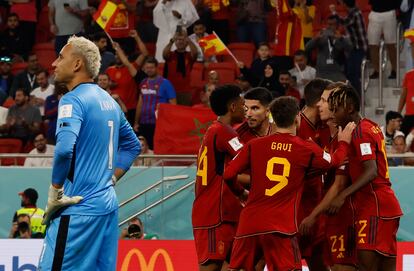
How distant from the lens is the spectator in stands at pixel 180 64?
20.5 meters

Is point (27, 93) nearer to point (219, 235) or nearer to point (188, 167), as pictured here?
point (188, 167)

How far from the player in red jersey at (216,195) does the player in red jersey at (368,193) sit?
1003 millimetres

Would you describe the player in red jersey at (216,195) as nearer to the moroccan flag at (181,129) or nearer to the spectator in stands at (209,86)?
the moroccan flag at (181,129)

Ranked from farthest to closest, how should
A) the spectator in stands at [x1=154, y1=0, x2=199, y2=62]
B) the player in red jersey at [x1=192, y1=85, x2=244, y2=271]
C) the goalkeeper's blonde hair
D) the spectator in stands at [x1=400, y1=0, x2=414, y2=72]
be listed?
the spectator in stands at [x1=154, y1=0, x2=199, y2=62] < the spectator in stands at [x1=400, y1=0, x2=414, y2=72] < the player in red jersey at [x1=192, y1=85, x2=244, y2=271] < the goalkeeper's blonde hair

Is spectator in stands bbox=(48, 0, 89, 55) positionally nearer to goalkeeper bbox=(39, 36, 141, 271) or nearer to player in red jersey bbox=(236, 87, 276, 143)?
player in red jersey bbox=(236, 87, 276, 143)

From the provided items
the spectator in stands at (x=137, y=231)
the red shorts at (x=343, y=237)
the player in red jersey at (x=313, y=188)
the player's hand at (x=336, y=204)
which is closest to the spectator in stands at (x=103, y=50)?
the spectator in stands at (x=137, y=231)

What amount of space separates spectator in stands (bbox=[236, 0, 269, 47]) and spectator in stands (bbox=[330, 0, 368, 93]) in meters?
1.48

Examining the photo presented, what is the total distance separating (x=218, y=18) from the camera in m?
22.3

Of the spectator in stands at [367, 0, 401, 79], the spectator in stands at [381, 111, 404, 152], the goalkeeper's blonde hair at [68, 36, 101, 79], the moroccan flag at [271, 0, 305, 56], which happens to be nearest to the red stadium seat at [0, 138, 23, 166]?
the moroccan flag at [271, 0, 305, 56]

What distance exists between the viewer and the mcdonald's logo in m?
13.9

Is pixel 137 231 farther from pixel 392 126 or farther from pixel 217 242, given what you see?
pixel 392 126

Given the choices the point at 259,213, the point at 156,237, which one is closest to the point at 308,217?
the point at 259,213

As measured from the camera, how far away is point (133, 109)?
20172 millimetres

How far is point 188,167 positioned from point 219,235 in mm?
4270
